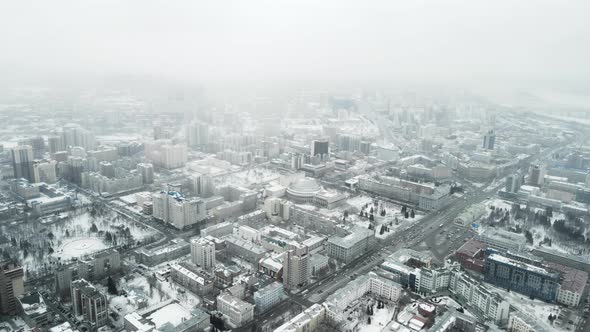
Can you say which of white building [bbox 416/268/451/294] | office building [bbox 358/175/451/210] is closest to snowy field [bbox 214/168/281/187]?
office building [bbox 358/175/451/210]

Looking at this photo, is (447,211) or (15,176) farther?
(15,176)

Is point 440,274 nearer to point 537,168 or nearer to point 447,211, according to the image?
point 447,211

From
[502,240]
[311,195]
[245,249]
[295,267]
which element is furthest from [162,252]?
[502,240]

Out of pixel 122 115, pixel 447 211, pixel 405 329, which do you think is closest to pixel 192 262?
pixel 405 329

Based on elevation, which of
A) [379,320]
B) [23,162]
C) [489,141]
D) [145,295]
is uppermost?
[489,141]

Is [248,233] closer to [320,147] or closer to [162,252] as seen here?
[162,252]

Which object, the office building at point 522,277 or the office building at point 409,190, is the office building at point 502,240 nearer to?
the office building at point 522,277
